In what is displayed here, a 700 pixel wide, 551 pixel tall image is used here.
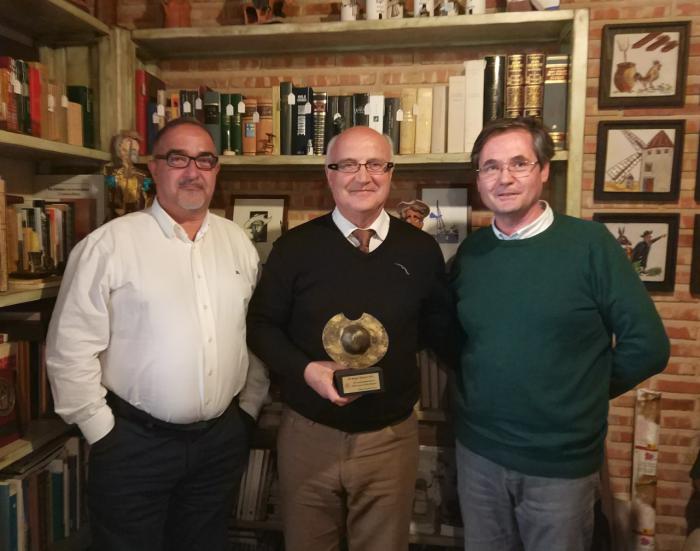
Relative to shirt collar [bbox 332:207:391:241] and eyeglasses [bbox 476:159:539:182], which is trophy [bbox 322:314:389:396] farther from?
eyeglasses [bbox 476:159:539:182]

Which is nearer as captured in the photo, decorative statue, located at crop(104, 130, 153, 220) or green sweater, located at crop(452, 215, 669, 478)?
green sweater, located at crop(452, 215, 669, 478)

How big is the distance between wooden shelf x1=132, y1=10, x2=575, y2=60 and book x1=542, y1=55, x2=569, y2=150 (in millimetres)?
163

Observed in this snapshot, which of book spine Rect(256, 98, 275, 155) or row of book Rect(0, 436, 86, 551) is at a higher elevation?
book spine Rect(256, 98, 275, 155)

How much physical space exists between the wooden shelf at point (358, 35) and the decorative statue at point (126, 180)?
48cm

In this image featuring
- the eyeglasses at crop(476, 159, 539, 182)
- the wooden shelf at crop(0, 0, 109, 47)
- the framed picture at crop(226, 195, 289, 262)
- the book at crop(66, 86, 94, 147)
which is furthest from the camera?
the framed picture at crop(226, 195, 289, 262)

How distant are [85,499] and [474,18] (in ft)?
7.86

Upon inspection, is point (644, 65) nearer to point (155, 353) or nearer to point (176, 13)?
point (176, 13)

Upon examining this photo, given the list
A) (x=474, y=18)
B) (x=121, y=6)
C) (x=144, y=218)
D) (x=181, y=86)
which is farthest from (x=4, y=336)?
(x=474, y=18)

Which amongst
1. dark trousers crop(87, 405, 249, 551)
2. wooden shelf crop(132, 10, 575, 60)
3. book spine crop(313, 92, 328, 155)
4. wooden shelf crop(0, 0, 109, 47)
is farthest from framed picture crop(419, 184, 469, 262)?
wooden shelf crop(0, 0, 109, 47)

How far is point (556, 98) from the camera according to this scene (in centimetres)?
205

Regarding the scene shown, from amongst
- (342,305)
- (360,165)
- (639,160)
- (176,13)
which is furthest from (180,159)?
(639,160)

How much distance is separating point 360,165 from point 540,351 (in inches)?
30.8

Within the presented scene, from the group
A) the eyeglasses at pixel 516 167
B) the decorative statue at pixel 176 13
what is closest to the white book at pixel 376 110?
the eyeglasses at pixel 516 167

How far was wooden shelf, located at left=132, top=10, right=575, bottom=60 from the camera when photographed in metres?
2.10
